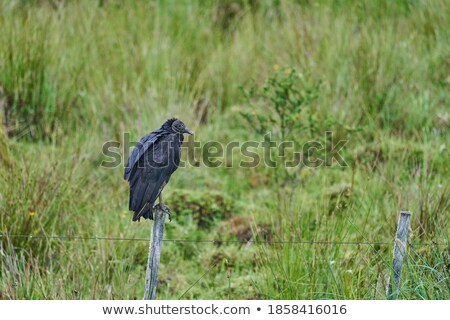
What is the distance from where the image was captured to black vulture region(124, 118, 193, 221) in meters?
3.70

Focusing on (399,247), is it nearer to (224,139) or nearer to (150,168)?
(150,168)

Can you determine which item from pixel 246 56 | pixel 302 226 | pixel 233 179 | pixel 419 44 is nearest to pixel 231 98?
pixel 246 56

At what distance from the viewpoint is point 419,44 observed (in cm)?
739

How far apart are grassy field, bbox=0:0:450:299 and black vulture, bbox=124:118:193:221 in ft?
2.59

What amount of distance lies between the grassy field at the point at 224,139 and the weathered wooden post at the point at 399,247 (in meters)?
0.09

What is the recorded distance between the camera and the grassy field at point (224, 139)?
4.34 meters

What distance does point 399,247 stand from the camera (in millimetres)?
3607

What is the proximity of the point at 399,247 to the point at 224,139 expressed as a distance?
10.8 feet
